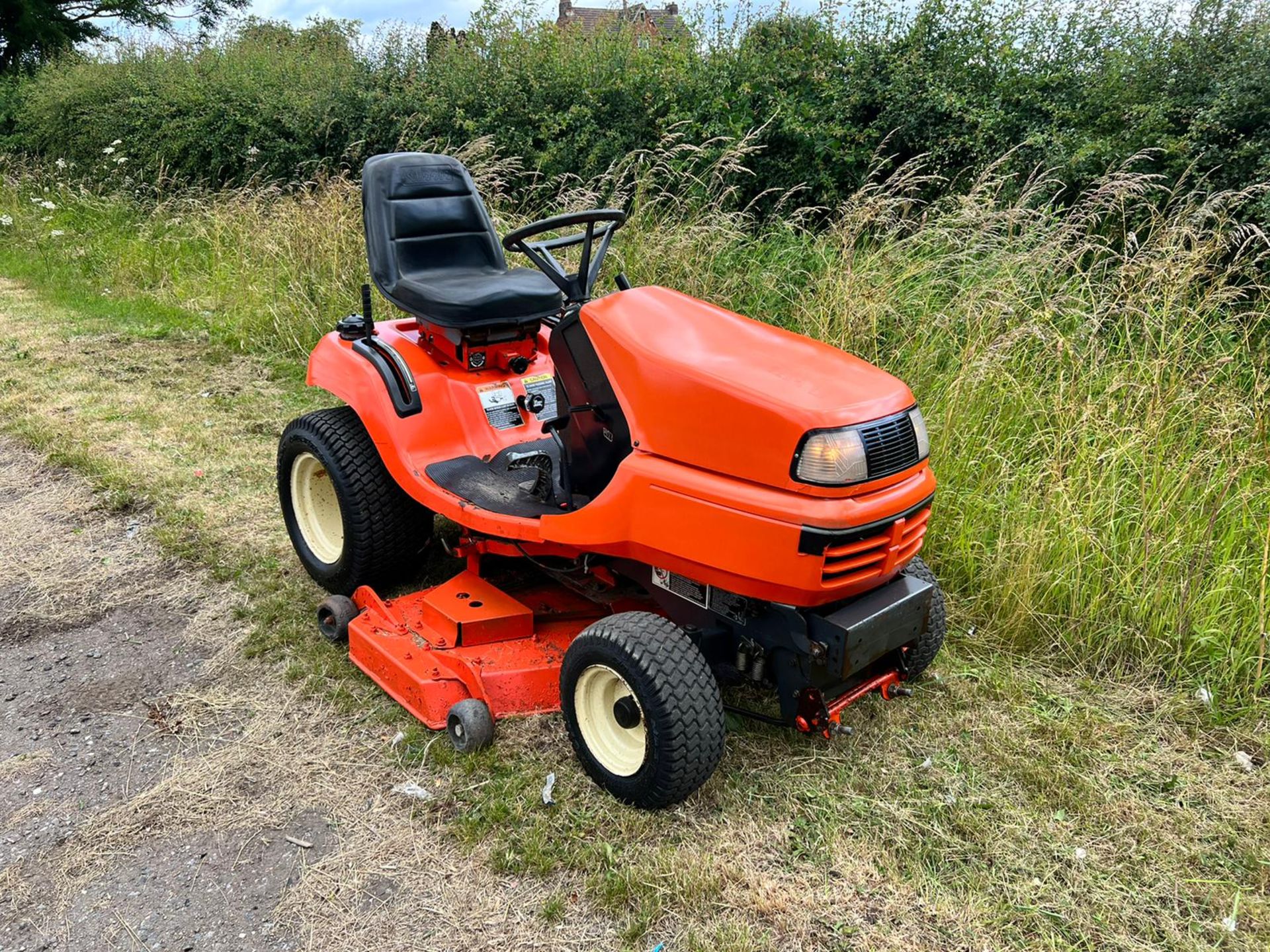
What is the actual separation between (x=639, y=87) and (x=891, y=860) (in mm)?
5882

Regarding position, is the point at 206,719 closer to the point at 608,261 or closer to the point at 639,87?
the point at 608,261

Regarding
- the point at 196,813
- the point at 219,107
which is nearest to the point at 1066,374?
the point at 196,813

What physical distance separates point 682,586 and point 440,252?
69.8 inches

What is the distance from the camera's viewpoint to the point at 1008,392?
370 cm

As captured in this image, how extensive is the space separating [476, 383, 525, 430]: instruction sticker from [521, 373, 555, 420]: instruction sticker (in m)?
0.07

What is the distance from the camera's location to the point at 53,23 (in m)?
17.7

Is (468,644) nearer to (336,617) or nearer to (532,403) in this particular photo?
(336,617)

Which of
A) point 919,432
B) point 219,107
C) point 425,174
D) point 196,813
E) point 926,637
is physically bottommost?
point 196,813

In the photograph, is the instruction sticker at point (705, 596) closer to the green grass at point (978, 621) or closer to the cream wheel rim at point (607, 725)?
the cream wheel rim at point (607, 725)

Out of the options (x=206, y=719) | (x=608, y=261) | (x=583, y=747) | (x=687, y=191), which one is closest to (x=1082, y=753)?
(x=583, y=747)

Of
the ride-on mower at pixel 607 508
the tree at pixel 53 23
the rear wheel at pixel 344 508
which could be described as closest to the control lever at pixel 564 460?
the ride-on mower at pixel 607 508

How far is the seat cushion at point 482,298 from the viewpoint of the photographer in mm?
3062

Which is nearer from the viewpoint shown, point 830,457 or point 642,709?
point 830,457

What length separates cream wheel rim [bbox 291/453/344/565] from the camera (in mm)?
3420
